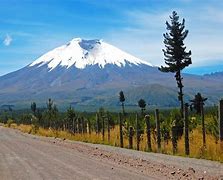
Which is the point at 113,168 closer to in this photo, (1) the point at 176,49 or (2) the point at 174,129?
(2) the point at 174,129

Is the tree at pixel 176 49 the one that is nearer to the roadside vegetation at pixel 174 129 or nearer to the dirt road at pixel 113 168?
the roadside vegetation at pixel 174 129

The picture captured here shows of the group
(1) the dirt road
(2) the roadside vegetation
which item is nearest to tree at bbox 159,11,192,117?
(2) the roadside vegetation

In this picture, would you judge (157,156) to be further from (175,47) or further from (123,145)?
(175,47)

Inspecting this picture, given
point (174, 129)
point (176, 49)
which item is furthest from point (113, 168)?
point (176, 49)

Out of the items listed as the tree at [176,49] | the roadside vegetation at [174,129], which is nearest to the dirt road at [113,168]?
the roadside vegetation at [174,129]

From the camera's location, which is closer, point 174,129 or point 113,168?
point 113,168

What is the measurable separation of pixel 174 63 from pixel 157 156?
32.7m

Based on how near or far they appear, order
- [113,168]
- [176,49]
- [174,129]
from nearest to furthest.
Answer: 1. [113,168]
2. [174,129]
3. [176,49]

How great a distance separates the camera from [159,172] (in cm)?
1528

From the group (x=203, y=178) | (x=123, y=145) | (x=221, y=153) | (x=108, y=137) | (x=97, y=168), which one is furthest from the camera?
(x=108, y=137)

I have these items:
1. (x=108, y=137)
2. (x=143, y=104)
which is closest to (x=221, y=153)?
(x=108, y=137)

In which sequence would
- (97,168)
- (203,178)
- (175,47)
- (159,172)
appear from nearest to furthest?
(203,178)
(159,172)
(97,168)
(175,47)

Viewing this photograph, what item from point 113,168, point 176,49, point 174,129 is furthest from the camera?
point 176,49

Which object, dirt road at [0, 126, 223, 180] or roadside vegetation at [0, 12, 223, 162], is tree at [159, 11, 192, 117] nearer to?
roadside vegetation at [0, 12, 223, 162]
